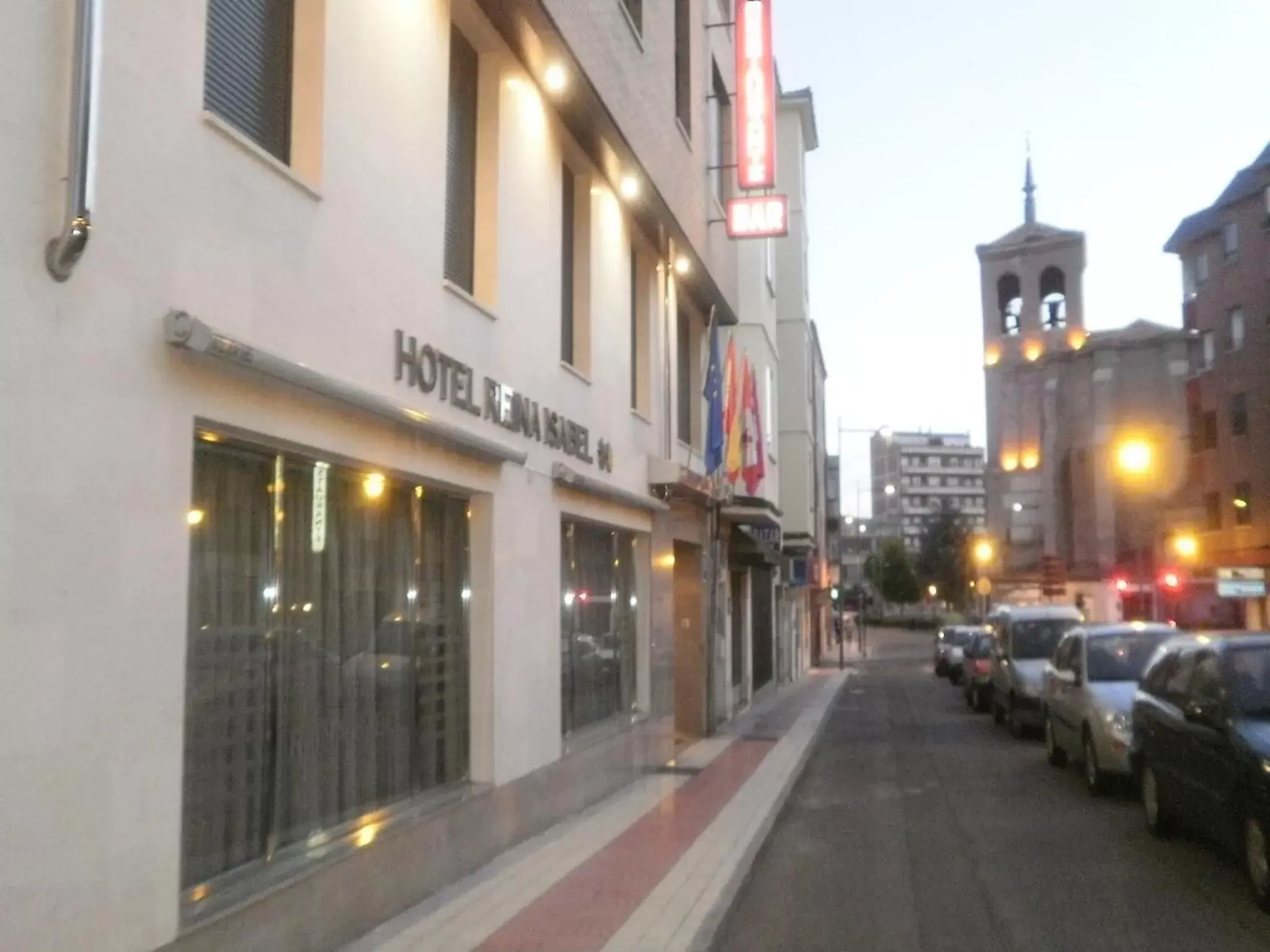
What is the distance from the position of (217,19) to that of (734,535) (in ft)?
55.5

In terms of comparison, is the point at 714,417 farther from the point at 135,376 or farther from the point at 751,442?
the point at 135,376

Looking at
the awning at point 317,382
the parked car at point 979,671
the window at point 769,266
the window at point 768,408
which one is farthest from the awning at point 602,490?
the window at point 769,266

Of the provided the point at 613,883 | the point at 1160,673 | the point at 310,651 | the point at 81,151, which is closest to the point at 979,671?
the point at 1160,673

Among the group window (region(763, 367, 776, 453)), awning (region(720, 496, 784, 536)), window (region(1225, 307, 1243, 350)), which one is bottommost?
awning (region(720, 496, 784, 536))

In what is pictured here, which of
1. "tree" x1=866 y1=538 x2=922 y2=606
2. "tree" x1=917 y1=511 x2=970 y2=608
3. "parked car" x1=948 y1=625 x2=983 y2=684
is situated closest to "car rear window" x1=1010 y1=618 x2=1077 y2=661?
"parked car" x1=948 y1=625 x2=983 y2=684

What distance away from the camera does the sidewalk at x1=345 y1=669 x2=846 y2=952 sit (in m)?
7.42

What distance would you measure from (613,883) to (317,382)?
448cm

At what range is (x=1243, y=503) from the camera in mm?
40656

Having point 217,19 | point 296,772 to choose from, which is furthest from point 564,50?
point 296,772

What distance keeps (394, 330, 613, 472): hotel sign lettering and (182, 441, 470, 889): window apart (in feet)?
2.33

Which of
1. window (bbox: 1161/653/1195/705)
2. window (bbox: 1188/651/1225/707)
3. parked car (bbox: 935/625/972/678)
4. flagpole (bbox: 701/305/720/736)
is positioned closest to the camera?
window (bbox: 1188/651/1225/707)

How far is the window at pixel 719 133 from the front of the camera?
62.8ft

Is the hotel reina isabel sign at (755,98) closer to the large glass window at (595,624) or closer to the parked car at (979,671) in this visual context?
the large glass window at (595,624)

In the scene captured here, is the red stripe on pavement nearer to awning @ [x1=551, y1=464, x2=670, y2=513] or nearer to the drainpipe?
awning @ [x1=551, y1=464, x2=670, y2=513]
